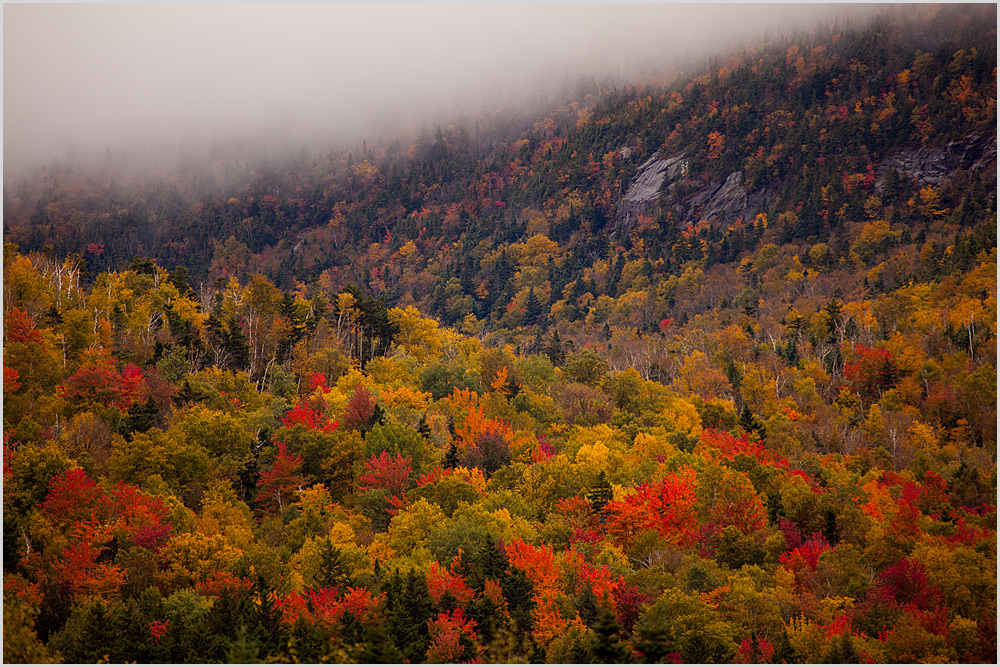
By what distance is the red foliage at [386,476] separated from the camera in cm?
6325

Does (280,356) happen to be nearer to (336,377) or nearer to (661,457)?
(336,377)

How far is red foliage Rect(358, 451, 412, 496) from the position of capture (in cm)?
6325

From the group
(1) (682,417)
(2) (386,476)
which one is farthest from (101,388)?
(1) (682,417)

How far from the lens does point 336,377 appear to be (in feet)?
314

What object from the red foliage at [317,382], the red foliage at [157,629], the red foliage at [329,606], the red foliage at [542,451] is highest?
the red foliage at [157,629]

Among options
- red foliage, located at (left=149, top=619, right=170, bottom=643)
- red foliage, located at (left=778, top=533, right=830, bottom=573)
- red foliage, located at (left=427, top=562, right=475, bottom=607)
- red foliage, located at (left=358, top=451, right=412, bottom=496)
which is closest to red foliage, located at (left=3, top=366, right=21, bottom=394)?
red foliage, located at (left=149, top=619, right=170, bottom=643)

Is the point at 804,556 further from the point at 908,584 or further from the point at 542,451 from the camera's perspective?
the point at 542,451

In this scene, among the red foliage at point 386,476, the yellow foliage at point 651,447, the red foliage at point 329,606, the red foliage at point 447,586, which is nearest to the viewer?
the red foliage at point 329,606

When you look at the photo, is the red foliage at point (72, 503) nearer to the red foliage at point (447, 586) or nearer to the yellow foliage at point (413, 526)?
the yellow foliage at point (413, 526)

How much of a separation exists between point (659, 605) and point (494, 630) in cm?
1112

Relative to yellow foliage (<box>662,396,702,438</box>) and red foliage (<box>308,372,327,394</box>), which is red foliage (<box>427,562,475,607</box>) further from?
red foliage (<box>308,372,327,394</box>)

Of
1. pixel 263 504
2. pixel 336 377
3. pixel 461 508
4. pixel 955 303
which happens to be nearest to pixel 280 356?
pixel 336 377

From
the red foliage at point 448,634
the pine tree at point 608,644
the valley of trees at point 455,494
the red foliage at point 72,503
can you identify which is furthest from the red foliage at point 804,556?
the red foliage at point 72,503

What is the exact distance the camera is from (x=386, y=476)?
208ft
